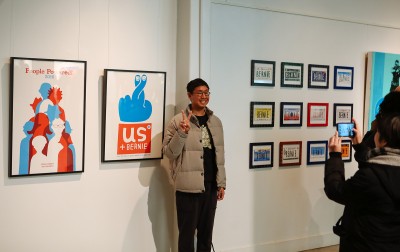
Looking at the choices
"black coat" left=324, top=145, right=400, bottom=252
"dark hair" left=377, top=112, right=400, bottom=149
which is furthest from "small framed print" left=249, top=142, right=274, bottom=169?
"dark hair" left=377, top=112, right=400, bottom=149

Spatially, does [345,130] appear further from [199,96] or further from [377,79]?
[377,79]

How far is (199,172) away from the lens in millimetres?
2676

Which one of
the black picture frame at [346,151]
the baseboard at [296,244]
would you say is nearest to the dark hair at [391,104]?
the baseboard at [296,244]

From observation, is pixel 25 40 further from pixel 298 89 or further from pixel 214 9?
pixel 298 89

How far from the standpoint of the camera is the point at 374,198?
5.27 ft

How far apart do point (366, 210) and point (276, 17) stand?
221cm

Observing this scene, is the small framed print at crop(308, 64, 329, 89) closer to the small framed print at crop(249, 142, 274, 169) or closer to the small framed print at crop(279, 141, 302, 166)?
the small framed print at crop(279, 141, 302, 166)

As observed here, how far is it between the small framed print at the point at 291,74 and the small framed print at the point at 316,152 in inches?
23.3

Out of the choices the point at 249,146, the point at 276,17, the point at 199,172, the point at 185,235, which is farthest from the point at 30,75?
the point at 276,17

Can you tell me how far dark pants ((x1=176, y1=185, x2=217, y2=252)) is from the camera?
2727 mm

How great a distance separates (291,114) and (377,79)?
1088mm

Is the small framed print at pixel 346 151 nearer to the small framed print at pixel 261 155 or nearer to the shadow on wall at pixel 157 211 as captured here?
the small framed print at pixel 261 155

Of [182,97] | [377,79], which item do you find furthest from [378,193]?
[377,79]

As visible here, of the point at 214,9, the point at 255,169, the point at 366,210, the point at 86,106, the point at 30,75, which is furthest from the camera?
the point at 255,169
